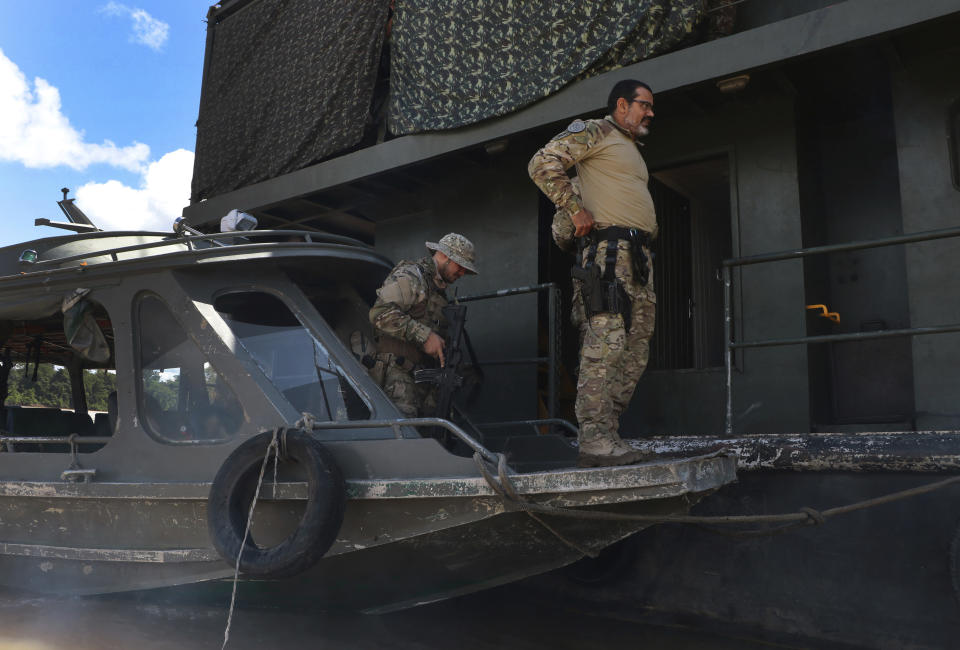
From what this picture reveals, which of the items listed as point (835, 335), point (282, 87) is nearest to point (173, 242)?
point (835, 335)

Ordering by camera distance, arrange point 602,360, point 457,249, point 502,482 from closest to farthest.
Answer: point 502,482 → point 602,360 → point 457,249

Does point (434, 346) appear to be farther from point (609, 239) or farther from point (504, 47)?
point (504, 47)

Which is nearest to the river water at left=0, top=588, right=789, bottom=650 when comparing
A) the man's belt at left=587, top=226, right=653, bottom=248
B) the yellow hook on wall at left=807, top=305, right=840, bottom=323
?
the man's belt at left=587, top=226, right=653, bottom=248

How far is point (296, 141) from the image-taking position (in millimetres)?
8148

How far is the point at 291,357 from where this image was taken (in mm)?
4316

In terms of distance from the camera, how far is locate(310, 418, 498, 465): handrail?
334cm

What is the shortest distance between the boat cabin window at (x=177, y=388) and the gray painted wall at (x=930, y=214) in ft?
14.2

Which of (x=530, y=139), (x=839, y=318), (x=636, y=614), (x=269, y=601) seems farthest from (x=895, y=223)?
(x=269, y=601)

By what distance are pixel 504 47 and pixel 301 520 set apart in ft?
14.6

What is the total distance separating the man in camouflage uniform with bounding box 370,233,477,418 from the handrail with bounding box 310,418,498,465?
0.90 meters

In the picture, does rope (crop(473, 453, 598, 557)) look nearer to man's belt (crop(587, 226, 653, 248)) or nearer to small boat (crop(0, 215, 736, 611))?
small boat (crop(0, 215, 736, 611))

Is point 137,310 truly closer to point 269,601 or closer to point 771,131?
point 269,601

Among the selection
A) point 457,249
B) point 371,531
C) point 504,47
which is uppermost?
point 504,47

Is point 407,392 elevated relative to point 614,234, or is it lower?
lower
